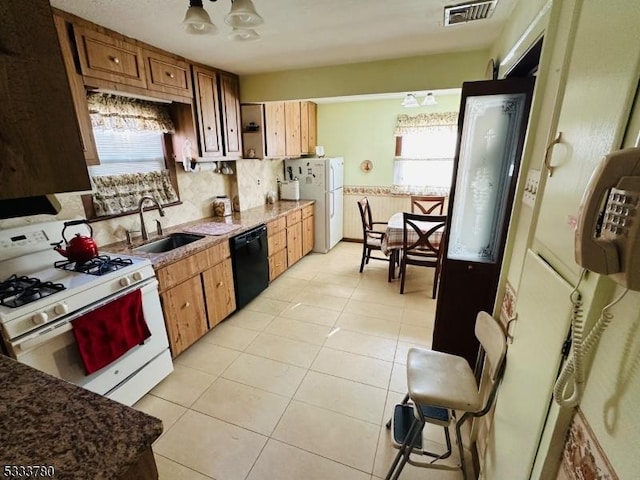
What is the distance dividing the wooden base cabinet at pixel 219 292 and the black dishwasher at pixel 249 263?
0.08 meters

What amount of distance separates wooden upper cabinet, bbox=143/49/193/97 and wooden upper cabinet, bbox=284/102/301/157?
66.0 inches

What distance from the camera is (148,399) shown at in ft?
6.50

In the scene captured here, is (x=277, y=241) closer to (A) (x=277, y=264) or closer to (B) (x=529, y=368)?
(A) (x=277, y=264)

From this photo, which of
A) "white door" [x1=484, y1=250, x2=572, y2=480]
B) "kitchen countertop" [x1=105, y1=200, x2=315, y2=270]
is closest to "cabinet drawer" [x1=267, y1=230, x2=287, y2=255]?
"kitchen countertop" [x1=105, y1=200, x2=315, y2=270]

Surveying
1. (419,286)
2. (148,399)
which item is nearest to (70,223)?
(148,399)

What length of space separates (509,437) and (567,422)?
41cm

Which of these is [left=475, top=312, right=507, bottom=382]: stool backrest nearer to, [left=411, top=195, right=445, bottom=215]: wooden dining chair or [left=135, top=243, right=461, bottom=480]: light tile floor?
[left=135, top=243, right=461, bottom=480]: light tile floor

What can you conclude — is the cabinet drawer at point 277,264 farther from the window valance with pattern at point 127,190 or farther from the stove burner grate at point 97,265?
the stove burner grate at point 97,265

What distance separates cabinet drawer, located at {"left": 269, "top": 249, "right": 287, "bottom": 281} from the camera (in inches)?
141

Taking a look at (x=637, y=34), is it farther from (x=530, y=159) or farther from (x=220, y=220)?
(x=220, y=220)

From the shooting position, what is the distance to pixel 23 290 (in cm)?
147

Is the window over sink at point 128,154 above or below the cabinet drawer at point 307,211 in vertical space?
above

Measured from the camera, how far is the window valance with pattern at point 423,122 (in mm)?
4344

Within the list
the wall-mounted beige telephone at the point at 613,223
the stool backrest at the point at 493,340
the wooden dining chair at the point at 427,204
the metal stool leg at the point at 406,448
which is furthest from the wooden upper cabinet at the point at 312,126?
the wall-mounted beige telephone at the point at 613,223
